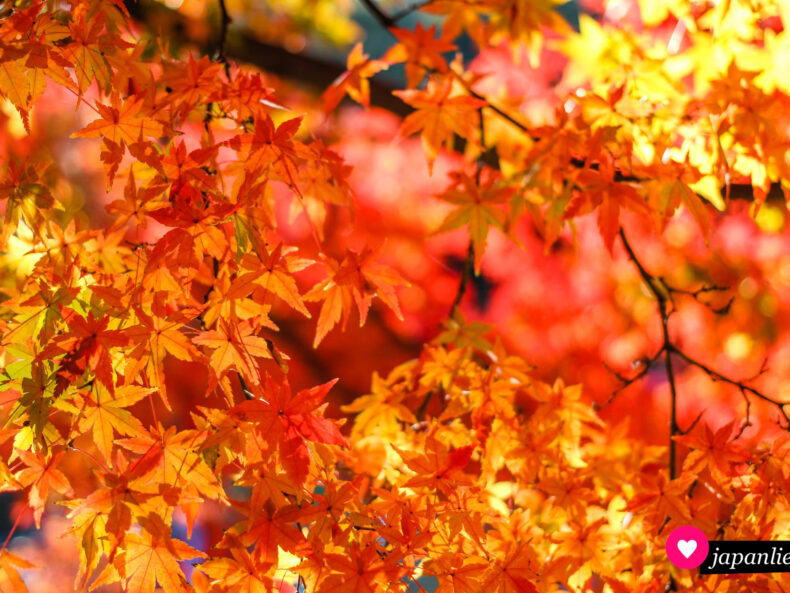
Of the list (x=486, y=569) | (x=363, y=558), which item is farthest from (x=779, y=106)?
(x=363, y=558)

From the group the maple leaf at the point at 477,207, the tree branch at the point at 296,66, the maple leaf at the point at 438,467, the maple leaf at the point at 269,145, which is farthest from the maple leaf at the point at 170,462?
the tree branch at the point at 296,66

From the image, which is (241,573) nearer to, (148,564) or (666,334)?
(148,564)

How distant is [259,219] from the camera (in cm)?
91

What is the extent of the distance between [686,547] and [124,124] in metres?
1.10

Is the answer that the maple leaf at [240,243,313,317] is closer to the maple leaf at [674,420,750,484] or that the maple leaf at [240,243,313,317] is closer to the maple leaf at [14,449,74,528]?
the maple leaf at [14,449,74,528]

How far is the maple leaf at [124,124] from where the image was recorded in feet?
3.03

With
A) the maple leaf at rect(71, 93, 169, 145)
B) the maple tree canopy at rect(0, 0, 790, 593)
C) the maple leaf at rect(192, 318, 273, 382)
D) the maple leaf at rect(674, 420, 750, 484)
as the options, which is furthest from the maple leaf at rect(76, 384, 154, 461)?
the maple leaf at rect(674, 420, 750, 484)

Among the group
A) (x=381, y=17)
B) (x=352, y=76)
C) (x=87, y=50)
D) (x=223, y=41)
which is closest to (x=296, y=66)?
(x=381, y=17)

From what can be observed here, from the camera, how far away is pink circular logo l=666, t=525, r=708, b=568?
1.10m

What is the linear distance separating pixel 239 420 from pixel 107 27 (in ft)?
2.12

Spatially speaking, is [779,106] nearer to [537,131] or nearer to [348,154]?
[537,131]

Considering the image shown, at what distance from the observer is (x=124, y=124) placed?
94 cm

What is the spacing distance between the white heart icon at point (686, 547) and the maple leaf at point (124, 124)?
1040 mm

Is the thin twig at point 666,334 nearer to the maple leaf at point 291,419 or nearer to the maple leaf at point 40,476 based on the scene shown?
the maple leaf at point 291,419
